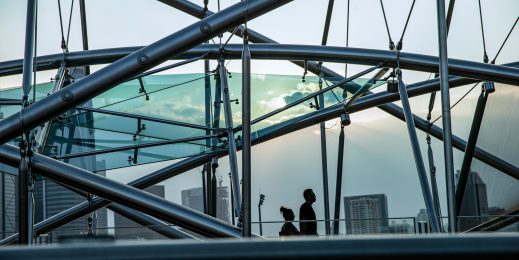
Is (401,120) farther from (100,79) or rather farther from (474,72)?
(100,79)

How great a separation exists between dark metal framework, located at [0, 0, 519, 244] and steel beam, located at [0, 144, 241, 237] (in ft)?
0.05

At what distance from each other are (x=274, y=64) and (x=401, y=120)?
4.88 meters

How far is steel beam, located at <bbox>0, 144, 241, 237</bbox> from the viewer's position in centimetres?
1313

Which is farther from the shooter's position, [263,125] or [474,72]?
[474,72]

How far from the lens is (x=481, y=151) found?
30391 millimetres

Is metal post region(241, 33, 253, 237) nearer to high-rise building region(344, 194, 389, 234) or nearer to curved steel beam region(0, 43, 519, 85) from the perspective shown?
curved steel beam region(0, 43, 519, 85)

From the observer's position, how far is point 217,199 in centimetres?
2717

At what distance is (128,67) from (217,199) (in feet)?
48.3

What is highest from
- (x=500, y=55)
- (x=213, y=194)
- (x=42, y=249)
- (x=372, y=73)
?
(x=500, y=55)

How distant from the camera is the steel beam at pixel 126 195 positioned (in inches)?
517

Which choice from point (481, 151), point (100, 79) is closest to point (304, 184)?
point (481, 151)

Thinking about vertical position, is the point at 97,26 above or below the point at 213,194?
above

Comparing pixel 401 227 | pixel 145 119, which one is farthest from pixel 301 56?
pixel 401 227

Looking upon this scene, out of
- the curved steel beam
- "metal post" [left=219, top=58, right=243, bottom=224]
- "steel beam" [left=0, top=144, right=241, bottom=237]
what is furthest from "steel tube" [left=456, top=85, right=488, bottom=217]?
"steel beam" [left=0, top=144, right=241, bottom=237]
